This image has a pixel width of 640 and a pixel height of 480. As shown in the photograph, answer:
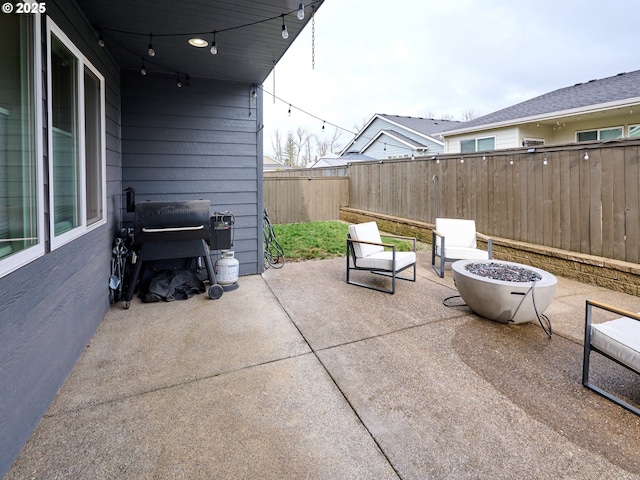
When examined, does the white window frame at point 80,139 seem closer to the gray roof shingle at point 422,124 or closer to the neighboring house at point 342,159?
the gray roof shingle at point 422,124

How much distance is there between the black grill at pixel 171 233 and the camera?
3.74m

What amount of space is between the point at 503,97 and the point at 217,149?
30.3m

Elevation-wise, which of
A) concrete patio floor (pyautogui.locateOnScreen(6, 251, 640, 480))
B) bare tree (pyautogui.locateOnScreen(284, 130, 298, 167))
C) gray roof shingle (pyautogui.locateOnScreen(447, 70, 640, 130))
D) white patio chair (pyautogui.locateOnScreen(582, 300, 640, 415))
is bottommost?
concrete patio floor (pyautogui.locateOnScreen(6, 251, 640, 480))

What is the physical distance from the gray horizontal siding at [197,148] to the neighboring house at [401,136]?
30.8ft

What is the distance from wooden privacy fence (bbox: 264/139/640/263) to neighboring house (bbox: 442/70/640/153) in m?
2.45

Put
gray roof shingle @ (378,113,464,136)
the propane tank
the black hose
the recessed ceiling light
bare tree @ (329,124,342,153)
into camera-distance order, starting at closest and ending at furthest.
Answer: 1. the recessed ceiling light
2. the propane tank
3. the black hose
4. gray roof shingle @ (378,113,464,136)
5. bare tree @ (329,124,342,153)

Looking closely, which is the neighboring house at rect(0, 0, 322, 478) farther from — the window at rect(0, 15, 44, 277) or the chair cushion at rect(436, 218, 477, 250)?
the chair cushion at rect(436, 218, 477, 250)

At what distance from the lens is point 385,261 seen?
13.8ft

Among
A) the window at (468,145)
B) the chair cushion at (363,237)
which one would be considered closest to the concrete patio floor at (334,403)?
the chair cushion at (363,237)

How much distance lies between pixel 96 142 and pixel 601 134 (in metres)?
9.83

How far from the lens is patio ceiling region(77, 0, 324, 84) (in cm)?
281

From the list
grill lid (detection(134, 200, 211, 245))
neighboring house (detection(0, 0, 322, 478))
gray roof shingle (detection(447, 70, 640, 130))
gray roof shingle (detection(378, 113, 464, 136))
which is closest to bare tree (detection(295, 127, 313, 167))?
gray roof shingle (detection(378, 113, 464, 136))

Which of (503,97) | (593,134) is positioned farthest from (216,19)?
(503,97)

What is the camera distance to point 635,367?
6.27 feet
